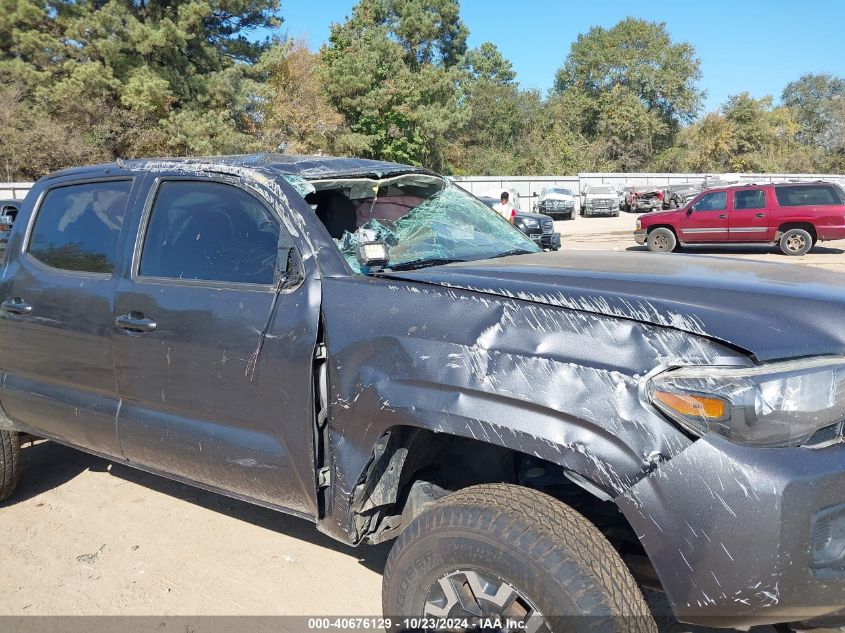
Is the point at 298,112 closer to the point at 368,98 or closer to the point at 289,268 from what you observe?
the point at 368,98

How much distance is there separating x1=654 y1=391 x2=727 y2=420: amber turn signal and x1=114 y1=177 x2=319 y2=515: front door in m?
1.22

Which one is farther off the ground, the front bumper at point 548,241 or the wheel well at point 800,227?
the front bumper at point 548,241

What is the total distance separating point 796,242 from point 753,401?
17165 mm

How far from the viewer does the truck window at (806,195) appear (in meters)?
16.5

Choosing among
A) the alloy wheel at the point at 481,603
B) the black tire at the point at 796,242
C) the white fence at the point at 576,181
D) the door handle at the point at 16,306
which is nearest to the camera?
the alloy wheel at the point at 481,603

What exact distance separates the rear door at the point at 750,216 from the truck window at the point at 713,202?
8.0 inches

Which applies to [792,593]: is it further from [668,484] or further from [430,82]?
[430,82]

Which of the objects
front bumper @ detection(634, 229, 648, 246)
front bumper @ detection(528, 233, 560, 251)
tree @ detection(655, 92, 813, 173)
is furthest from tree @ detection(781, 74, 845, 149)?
front bumper @ detection(528, 233, 560, 251)

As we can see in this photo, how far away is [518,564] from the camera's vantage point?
6.42 ft

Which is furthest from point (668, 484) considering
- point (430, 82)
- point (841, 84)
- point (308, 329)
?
point (841, 84)

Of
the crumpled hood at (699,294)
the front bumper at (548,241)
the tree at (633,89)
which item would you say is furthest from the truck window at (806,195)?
the tree at (633,89)

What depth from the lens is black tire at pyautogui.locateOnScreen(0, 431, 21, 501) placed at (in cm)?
391

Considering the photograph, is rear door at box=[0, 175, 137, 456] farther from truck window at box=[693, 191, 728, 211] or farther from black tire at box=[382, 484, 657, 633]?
truck window at box=[693, 191, 728, 211]

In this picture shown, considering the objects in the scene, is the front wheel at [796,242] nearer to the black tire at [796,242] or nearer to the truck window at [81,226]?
the black tire at [796,242]
